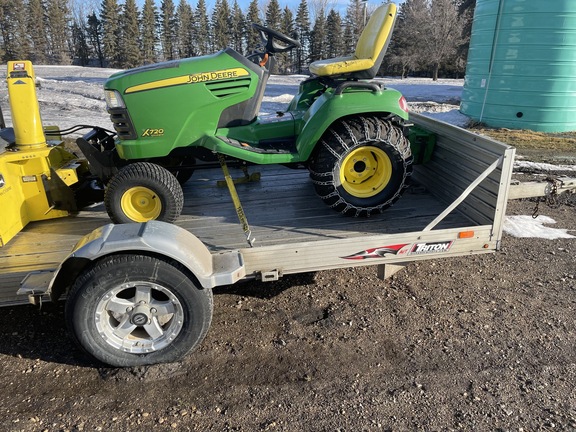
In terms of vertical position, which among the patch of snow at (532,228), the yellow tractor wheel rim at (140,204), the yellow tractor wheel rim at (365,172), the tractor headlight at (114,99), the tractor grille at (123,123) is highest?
the tractor headlight at (114,99)

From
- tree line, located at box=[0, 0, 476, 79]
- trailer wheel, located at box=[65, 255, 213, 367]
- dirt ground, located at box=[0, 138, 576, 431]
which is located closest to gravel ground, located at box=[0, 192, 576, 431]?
dirt ground, located at box=[0, 138, 576, 431]

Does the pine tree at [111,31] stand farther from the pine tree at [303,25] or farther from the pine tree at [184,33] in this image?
the pine tree at [303,25]

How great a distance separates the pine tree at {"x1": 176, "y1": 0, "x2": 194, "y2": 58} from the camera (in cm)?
5619

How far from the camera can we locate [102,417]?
8.62 feet

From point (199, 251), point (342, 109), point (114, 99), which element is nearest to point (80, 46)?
point (114, 99)

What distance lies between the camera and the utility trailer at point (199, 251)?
2779 mm

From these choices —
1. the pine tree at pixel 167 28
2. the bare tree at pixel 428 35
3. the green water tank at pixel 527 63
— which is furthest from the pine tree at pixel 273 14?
the green water tank at pixel 527 63

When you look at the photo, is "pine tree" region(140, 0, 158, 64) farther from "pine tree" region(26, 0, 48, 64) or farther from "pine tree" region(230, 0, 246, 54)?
"pine tree" region(26, 0, 48, 64)

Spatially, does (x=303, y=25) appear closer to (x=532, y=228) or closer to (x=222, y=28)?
(x=222, y=28)

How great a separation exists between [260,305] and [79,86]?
18887 millimetres

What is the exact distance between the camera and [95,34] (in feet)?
189

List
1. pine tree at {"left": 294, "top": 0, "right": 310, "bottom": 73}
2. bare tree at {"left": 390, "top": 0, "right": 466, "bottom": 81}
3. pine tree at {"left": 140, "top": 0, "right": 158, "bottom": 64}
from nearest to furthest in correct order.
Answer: bare tree at {"left": 390, "top": 0, "right": 466, "bottom": 81} < pine tree at {"left": 140, "top": 0, "right": 158, "bottom": 64} < pine tree at {"left": 294, "top": 0, "right": 310, "bottom": 73}

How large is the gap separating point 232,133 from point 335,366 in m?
2.10

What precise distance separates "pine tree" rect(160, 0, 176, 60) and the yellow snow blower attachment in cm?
5616
